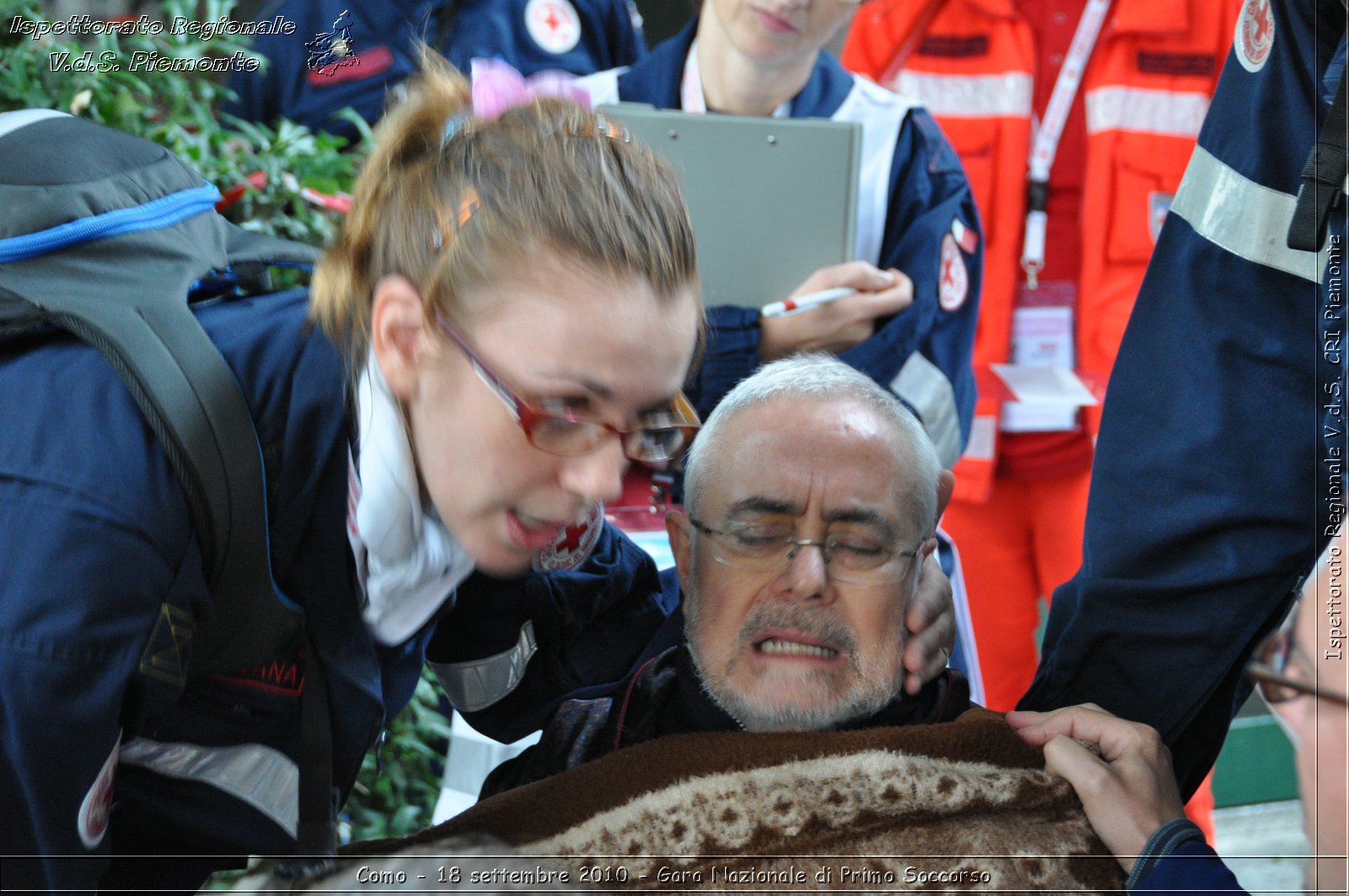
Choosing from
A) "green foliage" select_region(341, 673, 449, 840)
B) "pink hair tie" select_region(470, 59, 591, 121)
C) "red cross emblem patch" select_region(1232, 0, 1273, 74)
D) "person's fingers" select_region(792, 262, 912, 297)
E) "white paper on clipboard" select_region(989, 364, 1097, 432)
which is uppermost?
"red cross emblem patch" select_region(1232, 0, 1273, 74)

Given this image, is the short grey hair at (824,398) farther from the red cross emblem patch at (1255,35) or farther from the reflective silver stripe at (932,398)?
the red cross emblem patch at (1255,35)

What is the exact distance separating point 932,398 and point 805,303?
0.30 meters

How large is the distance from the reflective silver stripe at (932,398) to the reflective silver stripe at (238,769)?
3.50 feet

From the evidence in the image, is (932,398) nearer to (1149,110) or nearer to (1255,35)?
(1255,35)

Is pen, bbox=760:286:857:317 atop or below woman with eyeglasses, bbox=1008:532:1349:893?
atop

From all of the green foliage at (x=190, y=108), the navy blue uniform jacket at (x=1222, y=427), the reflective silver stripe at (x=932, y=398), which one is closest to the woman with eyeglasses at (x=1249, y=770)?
the navy blue uniform jacket at (x=1222, y=427)

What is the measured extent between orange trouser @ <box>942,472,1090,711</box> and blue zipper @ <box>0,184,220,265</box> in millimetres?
1695

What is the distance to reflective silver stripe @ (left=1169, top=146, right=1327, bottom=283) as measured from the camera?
1.33 metres

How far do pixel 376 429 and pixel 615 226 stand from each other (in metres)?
0.29

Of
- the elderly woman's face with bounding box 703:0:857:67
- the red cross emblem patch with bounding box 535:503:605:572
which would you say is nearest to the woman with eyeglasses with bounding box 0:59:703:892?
the red cross emblem patch with bounding box 535:503:605:572

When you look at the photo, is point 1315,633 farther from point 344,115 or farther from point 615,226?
point 344,115

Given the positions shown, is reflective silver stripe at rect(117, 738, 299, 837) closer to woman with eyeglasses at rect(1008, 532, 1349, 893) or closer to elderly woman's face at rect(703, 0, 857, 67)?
woman with eyeglasses at rect(1008, 532, 1349, 893)

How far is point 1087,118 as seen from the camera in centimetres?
259
